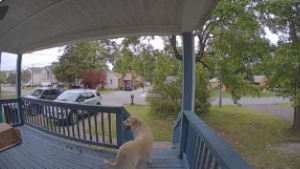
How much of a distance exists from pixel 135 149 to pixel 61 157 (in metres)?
1.48

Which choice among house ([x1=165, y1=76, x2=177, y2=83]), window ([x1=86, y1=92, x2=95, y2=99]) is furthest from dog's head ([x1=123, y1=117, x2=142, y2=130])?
house ([x1=165, y1=76, x2=177, y2=83])

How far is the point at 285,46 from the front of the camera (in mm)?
9555

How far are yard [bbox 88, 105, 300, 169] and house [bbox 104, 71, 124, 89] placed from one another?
6401 mm

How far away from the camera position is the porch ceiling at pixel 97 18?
2.86 m

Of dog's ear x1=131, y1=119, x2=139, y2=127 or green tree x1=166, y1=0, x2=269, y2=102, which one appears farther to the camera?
green tree x1=166, y1=0, x2=269, y2=102

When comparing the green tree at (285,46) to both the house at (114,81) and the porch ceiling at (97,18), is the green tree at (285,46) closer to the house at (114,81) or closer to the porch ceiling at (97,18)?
the porch ceiling at (97,18)

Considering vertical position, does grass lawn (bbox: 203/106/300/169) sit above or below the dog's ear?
below

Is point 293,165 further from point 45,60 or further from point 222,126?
point 45,60

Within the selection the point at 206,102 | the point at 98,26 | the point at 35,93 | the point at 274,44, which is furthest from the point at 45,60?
the point at 98,26

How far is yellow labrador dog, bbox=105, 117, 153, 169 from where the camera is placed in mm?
2709

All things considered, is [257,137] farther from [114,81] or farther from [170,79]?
[114,81]

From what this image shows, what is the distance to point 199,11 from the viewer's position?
2.80 meters

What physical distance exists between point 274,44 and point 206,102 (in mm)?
3987

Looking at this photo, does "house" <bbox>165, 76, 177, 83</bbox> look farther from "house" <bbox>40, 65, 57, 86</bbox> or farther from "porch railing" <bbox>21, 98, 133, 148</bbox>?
"house" <bbox>40, 65, 57, 86</bbox>
